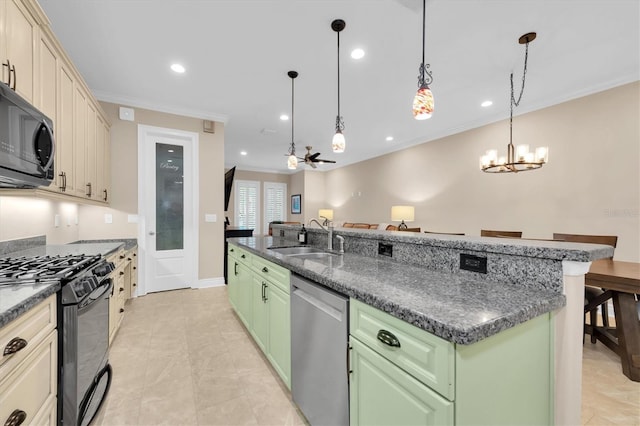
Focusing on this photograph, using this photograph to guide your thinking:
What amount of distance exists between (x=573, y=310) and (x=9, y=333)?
196 centimetres

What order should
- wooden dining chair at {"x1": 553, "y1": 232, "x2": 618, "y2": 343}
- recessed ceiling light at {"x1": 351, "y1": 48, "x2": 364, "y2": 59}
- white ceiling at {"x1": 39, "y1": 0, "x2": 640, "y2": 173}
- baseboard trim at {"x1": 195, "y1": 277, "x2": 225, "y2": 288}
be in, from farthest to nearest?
baseboard trim at {"x1": 195, "y1": 277, "x2": 225, "y2": 288} → recessed ceiling light at {"x1": 351, "y1": 48, "x2": 364, "y2": 59} → wooden dining chair at {"x1": 553, "y1": 232, "x2": 618, "y2": 343} → white ceiling at {"x1": 39, "y1": 0, "x2": 640, "y2": 173}

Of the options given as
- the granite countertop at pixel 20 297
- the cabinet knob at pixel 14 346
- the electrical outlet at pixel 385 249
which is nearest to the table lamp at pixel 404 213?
the electrical outlet at pixel 385 249

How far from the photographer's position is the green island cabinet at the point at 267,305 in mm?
1692

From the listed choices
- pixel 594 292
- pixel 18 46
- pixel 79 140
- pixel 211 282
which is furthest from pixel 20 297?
pixel 594 292

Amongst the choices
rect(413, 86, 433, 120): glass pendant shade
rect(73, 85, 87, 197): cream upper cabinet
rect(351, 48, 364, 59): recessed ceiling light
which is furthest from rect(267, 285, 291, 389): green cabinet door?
rect(351, 48, 364, 59): recessed ceiling light

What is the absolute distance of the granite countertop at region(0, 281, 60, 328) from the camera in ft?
2.87

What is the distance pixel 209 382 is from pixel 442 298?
1.79 metres

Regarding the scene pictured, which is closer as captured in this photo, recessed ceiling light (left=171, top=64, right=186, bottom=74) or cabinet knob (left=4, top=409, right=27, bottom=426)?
cabinet knob (left=4, top=409, right=27, bottom=426)

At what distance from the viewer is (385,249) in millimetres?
1784

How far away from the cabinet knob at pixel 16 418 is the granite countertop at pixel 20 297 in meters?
0.33

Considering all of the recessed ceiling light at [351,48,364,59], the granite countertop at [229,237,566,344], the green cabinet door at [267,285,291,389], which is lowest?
the green cabinet door at [267,285,291,389]

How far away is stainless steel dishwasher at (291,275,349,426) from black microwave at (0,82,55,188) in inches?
56.2

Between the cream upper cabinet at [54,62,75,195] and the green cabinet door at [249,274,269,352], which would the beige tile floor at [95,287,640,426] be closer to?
the green cabinet door at [249,274,269,352]

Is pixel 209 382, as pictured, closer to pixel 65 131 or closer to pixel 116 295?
pixel 116 295
